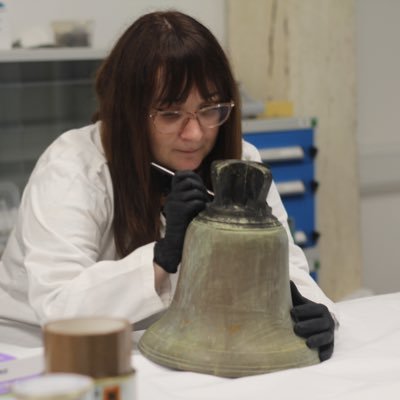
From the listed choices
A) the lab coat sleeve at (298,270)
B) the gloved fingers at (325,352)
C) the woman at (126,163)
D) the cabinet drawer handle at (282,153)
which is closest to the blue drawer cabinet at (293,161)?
the cabinet drawer handle at (282,153)

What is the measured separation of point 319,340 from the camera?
145cm

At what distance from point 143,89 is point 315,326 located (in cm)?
67

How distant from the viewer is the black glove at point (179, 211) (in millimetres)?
1521

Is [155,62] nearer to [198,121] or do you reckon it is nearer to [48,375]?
[198,121]

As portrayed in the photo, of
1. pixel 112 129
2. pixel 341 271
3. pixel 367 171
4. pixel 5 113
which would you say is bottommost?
pixel 341 271

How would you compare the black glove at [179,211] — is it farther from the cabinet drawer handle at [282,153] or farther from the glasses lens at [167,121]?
the cabinet drawer handle at [282,153]

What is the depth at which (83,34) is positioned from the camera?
3.28 metres

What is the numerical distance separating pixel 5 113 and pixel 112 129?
141 cm

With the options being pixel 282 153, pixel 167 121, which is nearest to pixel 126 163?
pixel 167 121

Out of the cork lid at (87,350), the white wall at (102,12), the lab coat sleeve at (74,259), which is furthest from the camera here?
the white wall at (102,12)

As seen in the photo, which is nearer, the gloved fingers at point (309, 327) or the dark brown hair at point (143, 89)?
the gloved fingers at point (309, 327)

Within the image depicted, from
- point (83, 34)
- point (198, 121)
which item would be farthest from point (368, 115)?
point (198, 121)

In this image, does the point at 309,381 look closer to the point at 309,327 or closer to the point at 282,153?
the point at 309,327

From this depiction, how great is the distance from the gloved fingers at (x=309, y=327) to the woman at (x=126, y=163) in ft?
0.97
